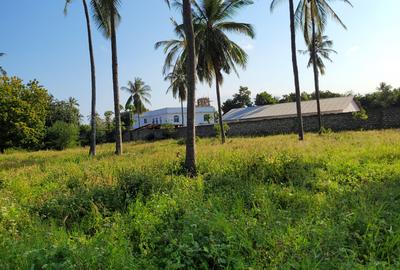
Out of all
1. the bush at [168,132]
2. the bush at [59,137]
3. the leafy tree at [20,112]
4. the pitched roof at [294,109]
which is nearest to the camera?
the leafy tree at [20,112]

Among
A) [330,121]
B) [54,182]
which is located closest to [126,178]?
[54,182]

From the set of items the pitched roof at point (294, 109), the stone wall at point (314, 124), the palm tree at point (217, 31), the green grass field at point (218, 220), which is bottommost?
the green grass field at point (218, 220)

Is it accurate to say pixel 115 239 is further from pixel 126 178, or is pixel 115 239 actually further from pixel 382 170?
pixel 382 170

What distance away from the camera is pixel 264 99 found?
192 feet

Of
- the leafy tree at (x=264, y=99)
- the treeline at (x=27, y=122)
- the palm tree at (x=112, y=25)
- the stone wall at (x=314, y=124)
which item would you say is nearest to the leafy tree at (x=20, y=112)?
the treeline at (x=27, y=122)

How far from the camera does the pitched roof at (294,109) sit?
34.3 meters

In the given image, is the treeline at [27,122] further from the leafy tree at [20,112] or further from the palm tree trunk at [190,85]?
the palm tree trunk at [190,85]

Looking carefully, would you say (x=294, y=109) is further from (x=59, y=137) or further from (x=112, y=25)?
(x=112, y=25)

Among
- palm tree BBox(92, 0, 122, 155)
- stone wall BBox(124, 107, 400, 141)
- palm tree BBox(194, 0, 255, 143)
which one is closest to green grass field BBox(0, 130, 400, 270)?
palm tree BBox(92, 0, 122, 155)

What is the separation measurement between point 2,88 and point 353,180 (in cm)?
2972

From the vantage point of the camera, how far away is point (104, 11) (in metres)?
14.5

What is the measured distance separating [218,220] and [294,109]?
117 ft

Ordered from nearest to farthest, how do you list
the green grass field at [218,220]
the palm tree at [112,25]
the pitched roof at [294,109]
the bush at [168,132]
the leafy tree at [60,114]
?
the green grass field at [218,220], the palm tree at [112,25], the pitched roof at [294,109], the bush at [168,132], the leafy tree at [60,114]

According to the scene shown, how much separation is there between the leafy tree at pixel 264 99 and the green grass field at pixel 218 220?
50960mm
